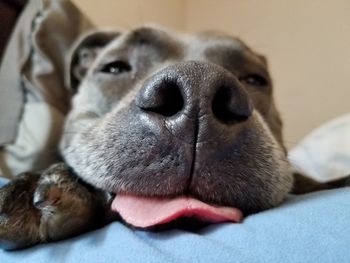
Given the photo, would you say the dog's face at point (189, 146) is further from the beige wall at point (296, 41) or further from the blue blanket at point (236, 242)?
the beige wall at point (296, 41)

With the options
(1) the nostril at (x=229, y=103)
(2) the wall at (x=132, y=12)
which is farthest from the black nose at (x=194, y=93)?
(2) the wall at (x=132, y=12)

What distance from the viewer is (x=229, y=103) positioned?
102cm

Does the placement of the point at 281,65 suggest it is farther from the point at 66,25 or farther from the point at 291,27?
the point at 66,25

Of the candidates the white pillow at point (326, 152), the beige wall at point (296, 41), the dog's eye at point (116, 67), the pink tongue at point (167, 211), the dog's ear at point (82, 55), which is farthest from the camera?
the beige wall at point (296, 41)

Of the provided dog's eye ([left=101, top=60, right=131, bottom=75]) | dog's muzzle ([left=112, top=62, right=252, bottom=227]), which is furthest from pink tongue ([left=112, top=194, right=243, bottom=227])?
dog's eye ([left=101, top=60, right=131, bottom=75])

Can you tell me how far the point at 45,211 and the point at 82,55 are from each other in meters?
1.35

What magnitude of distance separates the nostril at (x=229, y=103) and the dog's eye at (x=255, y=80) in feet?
2.50

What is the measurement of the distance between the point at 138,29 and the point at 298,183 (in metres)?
0.89

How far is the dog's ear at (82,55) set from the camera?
219 cm

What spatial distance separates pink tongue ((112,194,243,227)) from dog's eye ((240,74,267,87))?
867 millimetres

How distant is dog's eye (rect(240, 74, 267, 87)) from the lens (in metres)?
1.81

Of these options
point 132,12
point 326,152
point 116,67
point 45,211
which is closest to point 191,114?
point 45,211

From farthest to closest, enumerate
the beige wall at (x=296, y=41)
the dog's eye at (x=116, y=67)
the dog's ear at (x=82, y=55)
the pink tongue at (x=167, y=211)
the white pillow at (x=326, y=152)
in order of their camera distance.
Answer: the beige wall at (x=296, y=41) → the white pillow at (x=326, y=152) → the dog's ear at (x=82, y=55) → the dog's eye at (x=116, y=67) → the pink tongue at (x=167, y=211)

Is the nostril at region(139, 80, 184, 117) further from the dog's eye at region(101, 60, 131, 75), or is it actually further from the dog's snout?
the dog's eye at region(101, 60, 131, 75)
